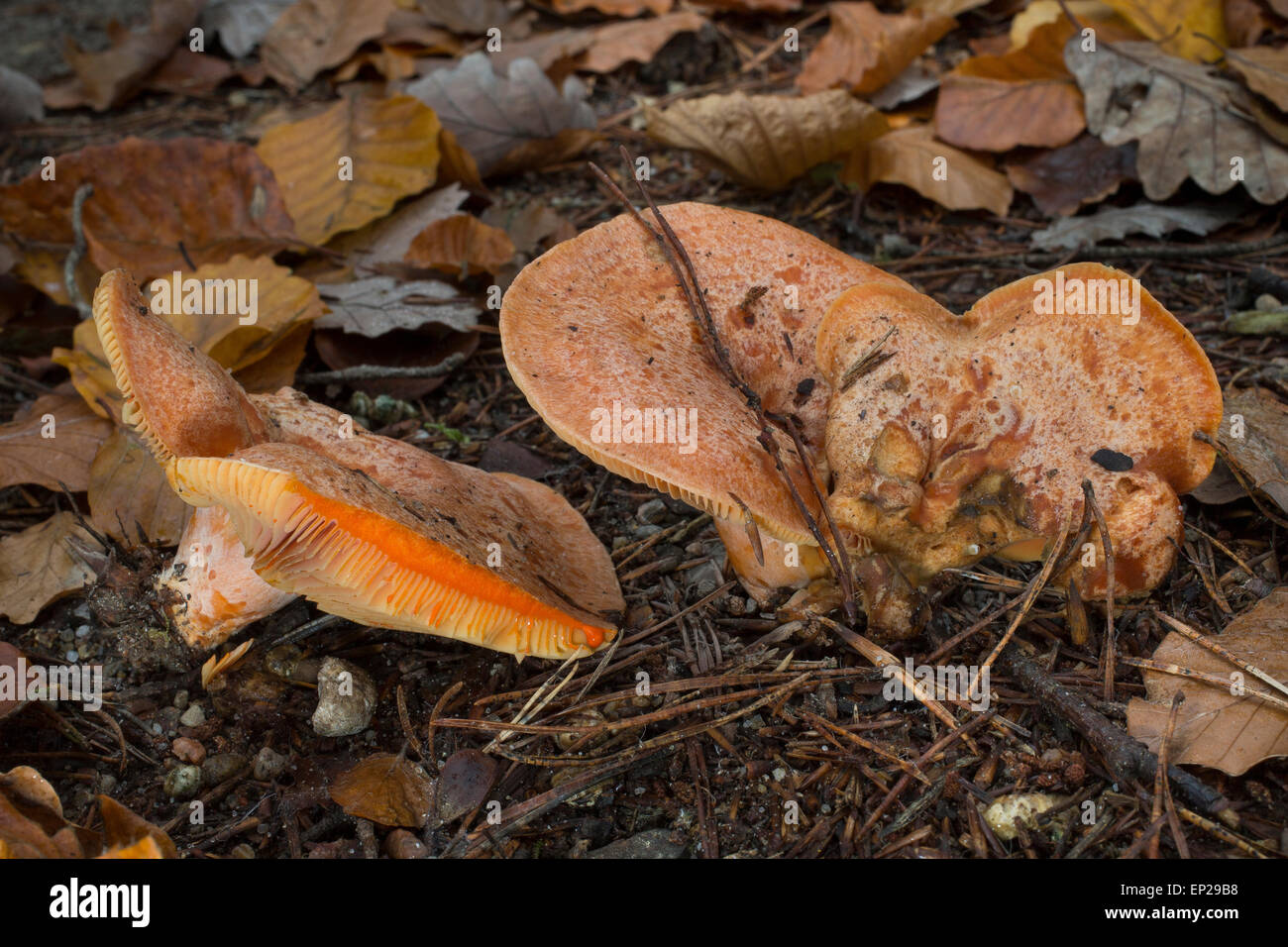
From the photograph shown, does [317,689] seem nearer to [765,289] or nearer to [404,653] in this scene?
[404,653]

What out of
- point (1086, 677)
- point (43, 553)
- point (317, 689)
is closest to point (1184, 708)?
point (1086, 677)

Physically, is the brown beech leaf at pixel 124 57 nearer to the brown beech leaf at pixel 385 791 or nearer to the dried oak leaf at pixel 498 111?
the dried oak leaf at pixel 498 111

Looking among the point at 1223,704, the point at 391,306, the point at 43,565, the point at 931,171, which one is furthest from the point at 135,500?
the point at 931,171

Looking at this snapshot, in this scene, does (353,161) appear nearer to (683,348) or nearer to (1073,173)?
(683,348)

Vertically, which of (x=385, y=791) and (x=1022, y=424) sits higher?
(x=1022, y=424)

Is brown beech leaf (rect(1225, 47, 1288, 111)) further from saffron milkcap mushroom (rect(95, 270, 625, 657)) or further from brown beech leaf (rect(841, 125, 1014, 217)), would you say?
saffron milkcap mushroom (rect(95, 270, 625, 657))
